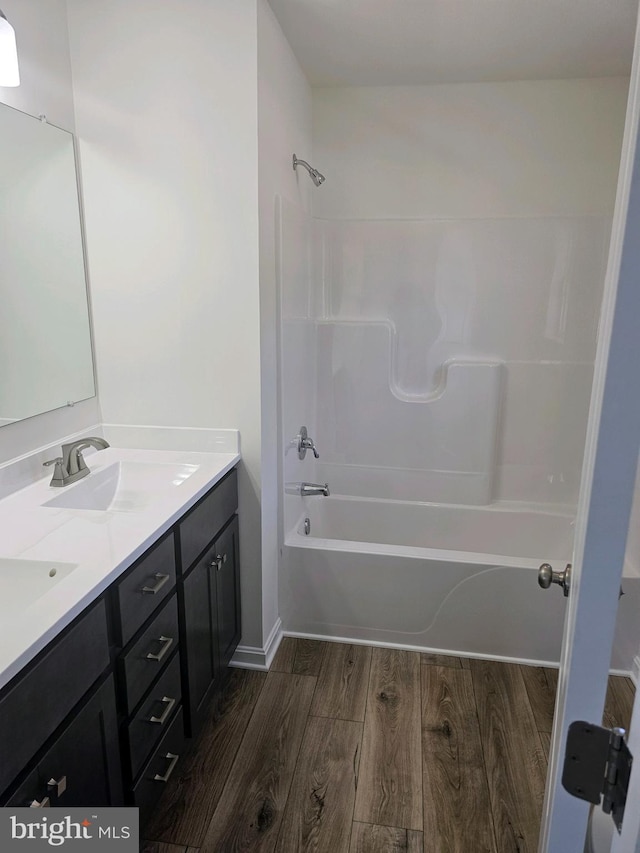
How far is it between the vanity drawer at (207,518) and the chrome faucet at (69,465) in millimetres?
387

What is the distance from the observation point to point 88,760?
1.24m

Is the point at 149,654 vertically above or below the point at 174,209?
below

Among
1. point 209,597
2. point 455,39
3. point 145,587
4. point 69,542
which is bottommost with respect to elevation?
point 209,597

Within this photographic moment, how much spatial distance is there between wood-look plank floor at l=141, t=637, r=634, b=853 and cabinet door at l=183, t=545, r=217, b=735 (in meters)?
0.20

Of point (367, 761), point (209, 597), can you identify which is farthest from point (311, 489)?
point (367, 761)

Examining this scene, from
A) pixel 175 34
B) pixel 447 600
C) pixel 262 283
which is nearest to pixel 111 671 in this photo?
pixel 262 283

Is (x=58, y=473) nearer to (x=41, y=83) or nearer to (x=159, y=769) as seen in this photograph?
(x=159, y=769)

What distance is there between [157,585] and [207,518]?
376 millimetres

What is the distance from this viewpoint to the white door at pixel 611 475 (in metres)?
0.58

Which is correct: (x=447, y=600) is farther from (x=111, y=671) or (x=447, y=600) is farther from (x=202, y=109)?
(x=202, y=109)

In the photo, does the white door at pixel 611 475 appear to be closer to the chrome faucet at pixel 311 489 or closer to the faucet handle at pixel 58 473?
the faucet handle at pixel 58 473

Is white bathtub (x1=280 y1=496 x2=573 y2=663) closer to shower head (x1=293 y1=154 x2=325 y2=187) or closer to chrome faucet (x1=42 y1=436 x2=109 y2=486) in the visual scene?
chrome faucet (x1=42 y1=436 x2=109 y2=486)

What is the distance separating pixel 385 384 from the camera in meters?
3.03

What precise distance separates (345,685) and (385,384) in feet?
4.80
